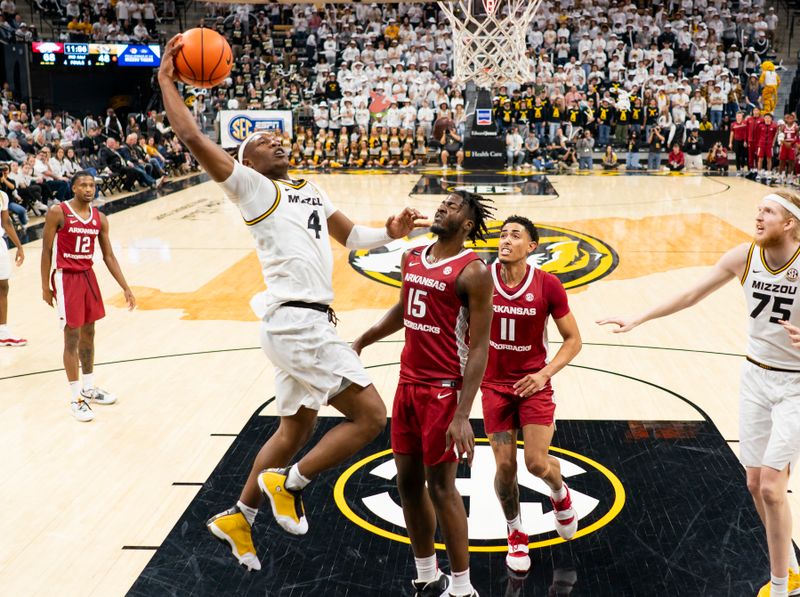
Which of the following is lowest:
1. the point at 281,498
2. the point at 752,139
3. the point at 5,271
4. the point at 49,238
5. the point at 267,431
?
the point at 267,431

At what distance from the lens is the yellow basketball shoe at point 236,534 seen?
379 cm

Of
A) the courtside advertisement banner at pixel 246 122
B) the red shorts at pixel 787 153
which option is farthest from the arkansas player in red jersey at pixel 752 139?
the courtside advertisement banner at pixel 246 122

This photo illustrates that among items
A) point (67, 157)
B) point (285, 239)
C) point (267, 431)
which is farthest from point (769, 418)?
point (67, 157)

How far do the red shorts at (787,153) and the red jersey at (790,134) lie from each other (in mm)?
109

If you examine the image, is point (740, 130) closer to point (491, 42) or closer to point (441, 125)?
point (441, 125)

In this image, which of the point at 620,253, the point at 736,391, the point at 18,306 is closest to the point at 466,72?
the point at 620,253

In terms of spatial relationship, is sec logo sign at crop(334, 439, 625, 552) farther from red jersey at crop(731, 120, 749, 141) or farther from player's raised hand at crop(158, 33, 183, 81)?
red jersey at crop(731, 120, 749, 141)

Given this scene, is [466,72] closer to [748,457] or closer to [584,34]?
[584,34]

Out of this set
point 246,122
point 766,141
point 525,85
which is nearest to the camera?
point 766,141

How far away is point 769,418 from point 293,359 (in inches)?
83.6

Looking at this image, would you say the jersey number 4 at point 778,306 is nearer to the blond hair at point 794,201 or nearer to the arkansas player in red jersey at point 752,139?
the blond hair at point 794,201

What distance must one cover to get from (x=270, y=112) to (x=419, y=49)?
5861mm

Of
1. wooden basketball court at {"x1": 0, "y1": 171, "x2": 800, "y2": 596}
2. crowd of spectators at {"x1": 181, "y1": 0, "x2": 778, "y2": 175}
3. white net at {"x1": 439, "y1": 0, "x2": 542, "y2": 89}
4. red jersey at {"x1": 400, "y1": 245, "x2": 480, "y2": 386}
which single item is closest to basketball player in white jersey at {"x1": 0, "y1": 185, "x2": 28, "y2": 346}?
wooden basketball court at {"x1": 0, "y1": 171, "x2": 800, "y2": 596}

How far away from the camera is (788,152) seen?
63.1 ft
